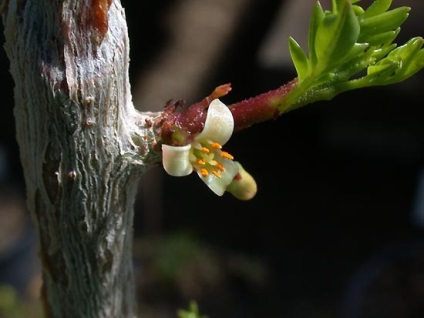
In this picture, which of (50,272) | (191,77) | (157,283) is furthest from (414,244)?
(50,272)

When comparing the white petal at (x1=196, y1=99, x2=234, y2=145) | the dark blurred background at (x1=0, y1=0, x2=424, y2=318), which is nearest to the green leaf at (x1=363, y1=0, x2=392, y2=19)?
the white petal at (x1=196, y1=99, x2=234, y2=145)

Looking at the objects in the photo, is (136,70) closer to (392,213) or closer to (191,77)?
(191,77)

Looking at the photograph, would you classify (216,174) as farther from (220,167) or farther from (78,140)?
(78,140)

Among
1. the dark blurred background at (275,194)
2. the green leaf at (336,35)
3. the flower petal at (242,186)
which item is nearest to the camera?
the green leaf at (336,35)

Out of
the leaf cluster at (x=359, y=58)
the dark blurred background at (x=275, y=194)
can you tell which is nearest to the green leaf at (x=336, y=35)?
the leaf cluster at (x=359, y=58)

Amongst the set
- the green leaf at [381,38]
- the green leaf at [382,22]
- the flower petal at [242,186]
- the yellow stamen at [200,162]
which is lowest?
the flower petal at [242,186]

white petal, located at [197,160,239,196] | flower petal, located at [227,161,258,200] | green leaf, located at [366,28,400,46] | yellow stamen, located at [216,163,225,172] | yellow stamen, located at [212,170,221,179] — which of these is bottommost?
flower petal, located at [227,161,258,200]

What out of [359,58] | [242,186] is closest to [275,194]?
[242,186]

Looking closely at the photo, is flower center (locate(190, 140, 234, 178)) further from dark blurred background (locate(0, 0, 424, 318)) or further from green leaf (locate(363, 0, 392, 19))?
dark blurred background (locate(0, 0, 424, 318))

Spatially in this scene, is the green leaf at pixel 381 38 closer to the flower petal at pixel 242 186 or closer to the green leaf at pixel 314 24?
the green leaf at pixel 314 24
